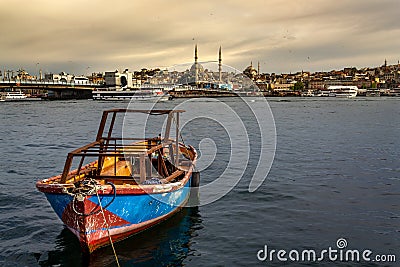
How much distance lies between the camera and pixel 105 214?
10.5 metres

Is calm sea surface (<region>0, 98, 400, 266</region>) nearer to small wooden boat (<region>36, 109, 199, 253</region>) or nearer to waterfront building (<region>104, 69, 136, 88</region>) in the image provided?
small wooden boat (<region>36, 109, 199, 253</region>)

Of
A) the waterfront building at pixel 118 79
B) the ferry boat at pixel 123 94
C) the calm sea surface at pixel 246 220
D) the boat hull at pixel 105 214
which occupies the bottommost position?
the calm sea surface at pixel 246 220

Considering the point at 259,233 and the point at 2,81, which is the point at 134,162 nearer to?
the point at 259,233

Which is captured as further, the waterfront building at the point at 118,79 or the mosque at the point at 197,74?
the waterfront building at the point at 118,79

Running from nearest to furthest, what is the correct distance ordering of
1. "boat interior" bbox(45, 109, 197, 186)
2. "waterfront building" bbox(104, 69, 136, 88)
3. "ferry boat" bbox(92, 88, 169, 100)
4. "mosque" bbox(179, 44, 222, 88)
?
"boat interior" bbox(45, 109, 197, 186) → "mosque" bbox(179, 44, 222, 88) → "ferry boat" bbox(92, 88, 169, 100) → "waterfront building" bbox(104, 69, 136, 88)

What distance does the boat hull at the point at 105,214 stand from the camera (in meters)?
10.1

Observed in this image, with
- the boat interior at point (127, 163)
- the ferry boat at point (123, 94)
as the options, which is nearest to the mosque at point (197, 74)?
the boat interior at point (127, 163)

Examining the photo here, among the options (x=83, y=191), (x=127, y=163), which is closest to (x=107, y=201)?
(x=83, y=191)

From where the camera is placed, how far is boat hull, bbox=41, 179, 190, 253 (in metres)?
10.1

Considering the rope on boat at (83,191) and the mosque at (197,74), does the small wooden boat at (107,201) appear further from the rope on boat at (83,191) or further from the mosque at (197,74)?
the mosque at (197,74)

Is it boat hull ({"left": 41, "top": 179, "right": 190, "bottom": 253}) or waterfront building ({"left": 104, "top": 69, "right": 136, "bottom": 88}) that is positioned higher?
waterfront building ({"left": 104, "top": 69, "right": 136, "bottom": 88})

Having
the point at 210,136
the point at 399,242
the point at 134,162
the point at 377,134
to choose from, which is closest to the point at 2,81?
the point at 210,136

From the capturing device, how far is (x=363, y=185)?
18.5 metres

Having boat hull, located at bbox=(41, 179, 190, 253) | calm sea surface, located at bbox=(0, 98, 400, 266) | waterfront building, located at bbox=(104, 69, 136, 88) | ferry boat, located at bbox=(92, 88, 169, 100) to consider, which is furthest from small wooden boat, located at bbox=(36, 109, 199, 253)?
waterfront building, located at bbox=(104, 69, 136, 88)
